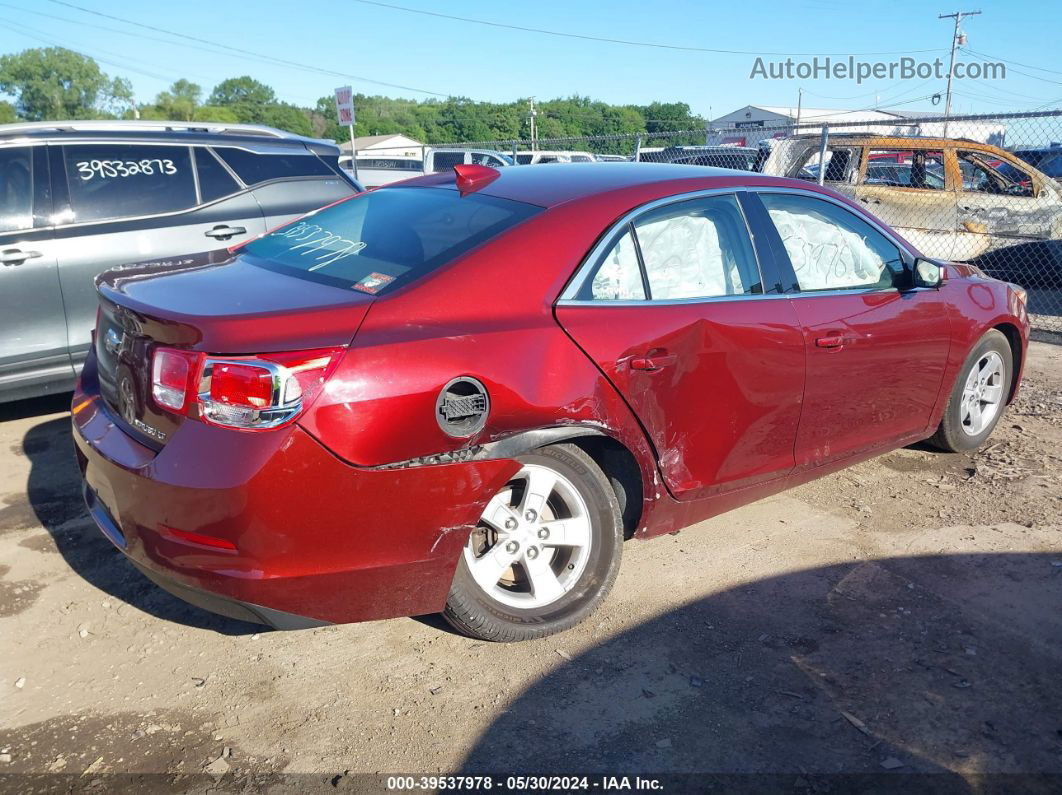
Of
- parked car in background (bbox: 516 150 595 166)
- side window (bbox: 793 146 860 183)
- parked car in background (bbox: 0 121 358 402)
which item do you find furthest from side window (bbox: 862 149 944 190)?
parked car in background (bbox: 516 150 595 166)

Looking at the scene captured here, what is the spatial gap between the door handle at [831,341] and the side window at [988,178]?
8.48m

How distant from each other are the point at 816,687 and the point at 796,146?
34.2ft

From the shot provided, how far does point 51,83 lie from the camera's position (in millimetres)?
94875

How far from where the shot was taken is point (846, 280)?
4.01m

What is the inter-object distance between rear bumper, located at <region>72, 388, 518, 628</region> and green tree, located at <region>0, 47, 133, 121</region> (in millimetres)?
105828

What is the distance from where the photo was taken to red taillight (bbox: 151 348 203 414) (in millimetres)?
2566

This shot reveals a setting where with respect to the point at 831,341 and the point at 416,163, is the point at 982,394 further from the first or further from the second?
the point at 416,163

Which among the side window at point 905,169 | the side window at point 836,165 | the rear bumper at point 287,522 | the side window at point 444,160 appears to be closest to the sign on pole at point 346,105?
the side window at point 444,160

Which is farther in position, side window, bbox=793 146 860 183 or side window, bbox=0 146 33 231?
side window, bbox=793 146 860 183

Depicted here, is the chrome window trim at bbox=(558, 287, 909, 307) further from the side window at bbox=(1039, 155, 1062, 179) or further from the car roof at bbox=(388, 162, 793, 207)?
the side window at bbox=(1039, 155, 1062, 179)

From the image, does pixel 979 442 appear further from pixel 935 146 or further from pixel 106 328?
pixel 935 146

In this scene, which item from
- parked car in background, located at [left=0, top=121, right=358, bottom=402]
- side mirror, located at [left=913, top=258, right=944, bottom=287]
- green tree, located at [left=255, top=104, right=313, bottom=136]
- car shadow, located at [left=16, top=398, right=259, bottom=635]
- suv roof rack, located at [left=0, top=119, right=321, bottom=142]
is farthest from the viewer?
green tree, located at [left=255, top=104, right=313, bottom=136]

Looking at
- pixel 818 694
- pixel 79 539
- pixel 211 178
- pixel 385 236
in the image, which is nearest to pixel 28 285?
pixel 211 178

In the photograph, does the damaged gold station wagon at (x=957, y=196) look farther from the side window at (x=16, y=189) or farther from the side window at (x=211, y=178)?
A: the side window at (x=16, y=189)
